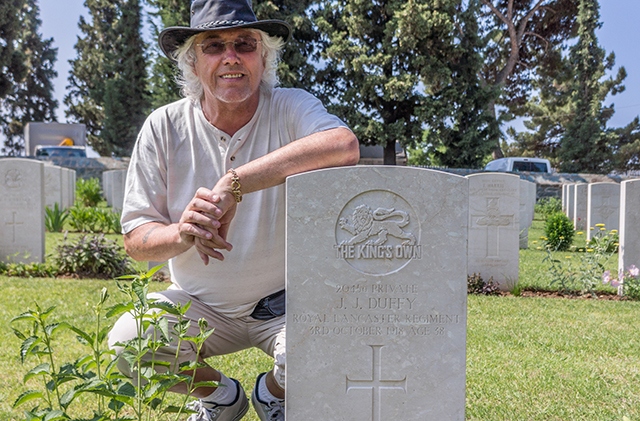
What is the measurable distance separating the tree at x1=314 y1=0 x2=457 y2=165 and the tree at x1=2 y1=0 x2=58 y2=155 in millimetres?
20215

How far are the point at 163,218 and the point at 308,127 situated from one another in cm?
71

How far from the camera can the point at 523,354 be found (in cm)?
445

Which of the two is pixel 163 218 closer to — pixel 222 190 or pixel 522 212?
pixel 222 190

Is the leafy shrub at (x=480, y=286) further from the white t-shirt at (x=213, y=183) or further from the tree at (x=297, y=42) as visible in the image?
the tree at (x=297, y=42)

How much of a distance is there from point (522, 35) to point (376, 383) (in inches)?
1068

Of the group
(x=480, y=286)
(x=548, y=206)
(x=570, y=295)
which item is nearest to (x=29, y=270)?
(x=480, y=286)

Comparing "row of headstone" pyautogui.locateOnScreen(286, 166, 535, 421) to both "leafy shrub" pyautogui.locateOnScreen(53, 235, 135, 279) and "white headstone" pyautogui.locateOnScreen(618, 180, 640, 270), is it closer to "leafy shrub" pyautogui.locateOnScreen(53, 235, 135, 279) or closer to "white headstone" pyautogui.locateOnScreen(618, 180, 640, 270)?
"white headstone" pyautogui.locateOnScreen(618, 180, 640, 270)

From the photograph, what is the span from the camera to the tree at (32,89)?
3428 cm

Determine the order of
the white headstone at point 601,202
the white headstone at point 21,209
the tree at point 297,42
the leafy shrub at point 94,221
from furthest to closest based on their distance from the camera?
the tree at point 297,42 → the white headstone at point 601,202 → the leafy shrub at point 94,221 → the white headstone at point 21,209

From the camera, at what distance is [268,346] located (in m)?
2.59

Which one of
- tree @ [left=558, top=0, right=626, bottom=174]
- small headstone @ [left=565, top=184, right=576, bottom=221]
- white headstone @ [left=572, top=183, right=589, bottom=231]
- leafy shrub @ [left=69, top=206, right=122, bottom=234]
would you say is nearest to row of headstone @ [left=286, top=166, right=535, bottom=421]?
leafy shrub @ [left=69, top=206, right=122, bottom=234]

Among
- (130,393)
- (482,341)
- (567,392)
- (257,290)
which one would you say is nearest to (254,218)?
(257,290)

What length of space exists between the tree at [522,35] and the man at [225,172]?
24090 millimetres

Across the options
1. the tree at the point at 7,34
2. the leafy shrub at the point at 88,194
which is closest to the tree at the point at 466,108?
the leafy shrub at the point at 88,194
